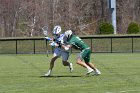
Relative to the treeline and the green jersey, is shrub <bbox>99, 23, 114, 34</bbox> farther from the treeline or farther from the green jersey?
the green jersey

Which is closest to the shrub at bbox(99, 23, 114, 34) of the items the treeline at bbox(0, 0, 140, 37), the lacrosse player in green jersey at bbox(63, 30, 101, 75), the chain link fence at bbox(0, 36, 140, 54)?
the chain link fence at bbox(0, 36, 140, 54)

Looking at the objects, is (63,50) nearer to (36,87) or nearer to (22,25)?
(36,87)

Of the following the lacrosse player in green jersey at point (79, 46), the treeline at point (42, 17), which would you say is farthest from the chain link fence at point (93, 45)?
the lacrosse player in green jersey at point (79, 46)

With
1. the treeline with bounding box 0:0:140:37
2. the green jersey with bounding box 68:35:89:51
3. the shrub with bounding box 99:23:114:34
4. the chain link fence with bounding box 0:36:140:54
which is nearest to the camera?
the green jersey with bounding box 68:35:89:51

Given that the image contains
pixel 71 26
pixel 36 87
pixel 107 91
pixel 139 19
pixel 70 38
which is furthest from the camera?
pixel 139 19

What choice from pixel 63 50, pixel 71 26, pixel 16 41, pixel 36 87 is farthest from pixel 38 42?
pixel 36 87

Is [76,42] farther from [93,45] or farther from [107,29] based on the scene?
[107,29]

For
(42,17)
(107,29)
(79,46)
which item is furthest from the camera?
(42,17)

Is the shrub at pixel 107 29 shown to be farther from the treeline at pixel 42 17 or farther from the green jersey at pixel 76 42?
the green jersey at pixel 76 42

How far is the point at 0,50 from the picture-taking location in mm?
55031

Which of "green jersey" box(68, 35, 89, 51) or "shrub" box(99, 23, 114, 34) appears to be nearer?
"green jersey" box(68, 35, 89, 51)

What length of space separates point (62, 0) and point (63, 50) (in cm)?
5553

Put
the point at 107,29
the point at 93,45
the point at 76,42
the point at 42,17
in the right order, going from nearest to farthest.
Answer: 1. the point at 76,42
2. the point at 93,45
3. the point at 107,29
4. the point at 42,17

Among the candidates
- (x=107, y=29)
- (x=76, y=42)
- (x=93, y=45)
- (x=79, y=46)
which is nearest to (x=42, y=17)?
(x=107, y=29)
